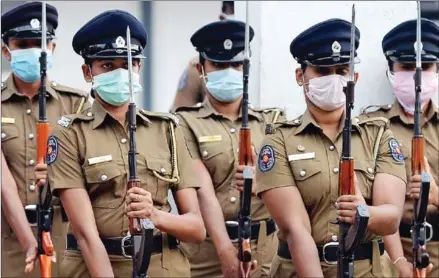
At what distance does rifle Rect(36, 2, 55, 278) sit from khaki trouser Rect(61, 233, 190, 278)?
Answer: 0.62 metres

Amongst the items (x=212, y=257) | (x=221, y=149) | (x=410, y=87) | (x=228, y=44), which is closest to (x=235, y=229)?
(x=212, y=257)

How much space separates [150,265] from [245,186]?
951 millimetres

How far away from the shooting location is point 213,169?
7461 mm

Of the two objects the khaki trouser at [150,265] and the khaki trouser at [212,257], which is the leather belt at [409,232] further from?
the khaki trouser at [150,265]

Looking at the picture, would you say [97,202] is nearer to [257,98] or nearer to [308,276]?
[308,276]

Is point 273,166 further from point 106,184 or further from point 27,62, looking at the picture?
point 27,62

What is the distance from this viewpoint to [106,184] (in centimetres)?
615

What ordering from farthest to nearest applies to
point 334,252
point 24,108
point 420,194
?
point 24,108, point 420,194, point 334,252

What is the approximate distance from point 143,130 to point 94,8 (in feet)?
15.0

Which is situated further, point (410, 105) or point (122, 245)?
point (410, 105)

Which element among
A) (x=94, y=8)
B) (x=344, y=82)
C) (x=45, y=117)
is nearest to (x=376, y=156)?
(x=344, y=82)

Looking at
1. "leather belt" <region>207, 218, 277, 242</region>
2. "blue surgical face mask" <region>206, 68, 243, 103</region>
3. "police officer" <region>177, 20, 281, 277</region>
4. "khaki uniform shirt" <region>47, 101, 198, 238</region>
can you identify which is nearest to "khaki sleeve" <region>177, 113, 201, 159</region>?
"police officer" <region>177, 20, 281, 277</region>

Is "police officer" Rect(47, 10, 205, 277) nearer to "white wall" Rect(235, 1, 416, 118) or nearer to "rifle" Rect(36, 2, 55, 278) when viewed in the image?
"rifle" Rect(36, 2, 55, 278)

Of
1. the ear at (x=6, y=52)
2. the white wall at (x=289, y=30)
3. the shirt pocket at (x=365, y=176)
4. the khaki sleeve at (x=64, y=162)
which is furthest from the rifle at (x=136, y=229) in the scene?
the white wall at (x=289, y=30)
